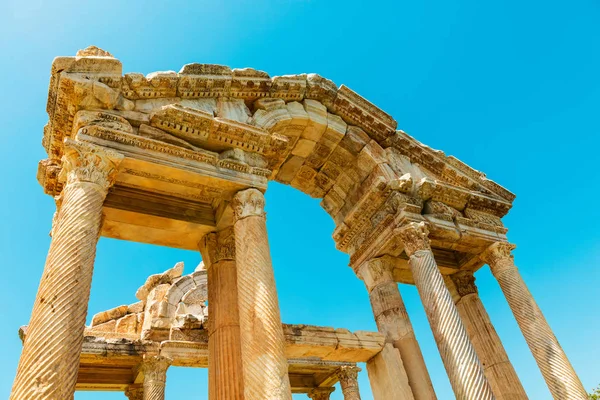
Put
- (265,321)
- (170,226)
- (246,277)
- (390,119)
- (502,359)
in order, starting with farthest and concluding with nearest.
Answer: (390,119)
(502,359)
(170,226)
(246,277)
(265,321)

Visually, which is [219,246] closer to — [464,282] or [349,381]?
[464,282]

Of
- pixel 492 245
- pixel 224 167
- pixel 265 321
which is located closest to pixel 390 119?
pixel 492 245

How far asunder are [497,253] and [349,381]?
19.5 ft

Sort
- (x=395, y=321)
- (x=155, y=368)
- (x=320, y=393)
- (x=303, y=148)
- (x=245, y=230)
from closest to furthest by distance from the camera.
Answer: (x=245, y=230)
(x=395, y=321)
(x=155, y=368)
(x=303, y=148)
(x=320, y=393)

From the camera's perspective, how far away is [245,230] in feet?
23.2

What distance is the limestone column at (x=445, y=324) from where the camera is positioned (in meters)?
7.46

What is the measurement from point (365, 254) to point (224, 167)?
4.84 meters

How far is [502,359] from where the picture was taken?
403 inches

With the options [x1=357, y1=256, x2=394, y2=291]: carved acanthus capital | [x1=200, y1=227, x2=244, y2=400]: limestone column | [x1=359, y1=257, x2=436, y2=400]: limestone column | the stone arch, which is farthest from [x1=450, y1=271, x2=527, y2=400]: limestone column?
[x1=200, y1=227, x2=244, y2=400]: limestone column

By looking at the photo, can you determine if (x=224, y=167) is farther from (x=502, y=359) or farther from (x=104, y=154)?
(x=502, y=359)

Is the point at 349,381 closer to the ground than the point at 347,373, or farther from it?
closer to the ground

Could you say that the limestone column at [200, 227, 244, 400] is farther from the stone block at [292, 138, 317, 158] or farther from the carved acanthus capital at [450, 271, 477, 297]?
the carved acanthus capital at [450, 271, 477, 297]

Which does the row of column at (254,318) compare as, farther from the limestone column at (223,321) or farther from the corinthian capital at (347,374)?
the corinthian capital at (347,374)

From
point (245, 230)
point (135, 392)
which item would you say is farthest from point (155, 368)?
point (245, 230)
